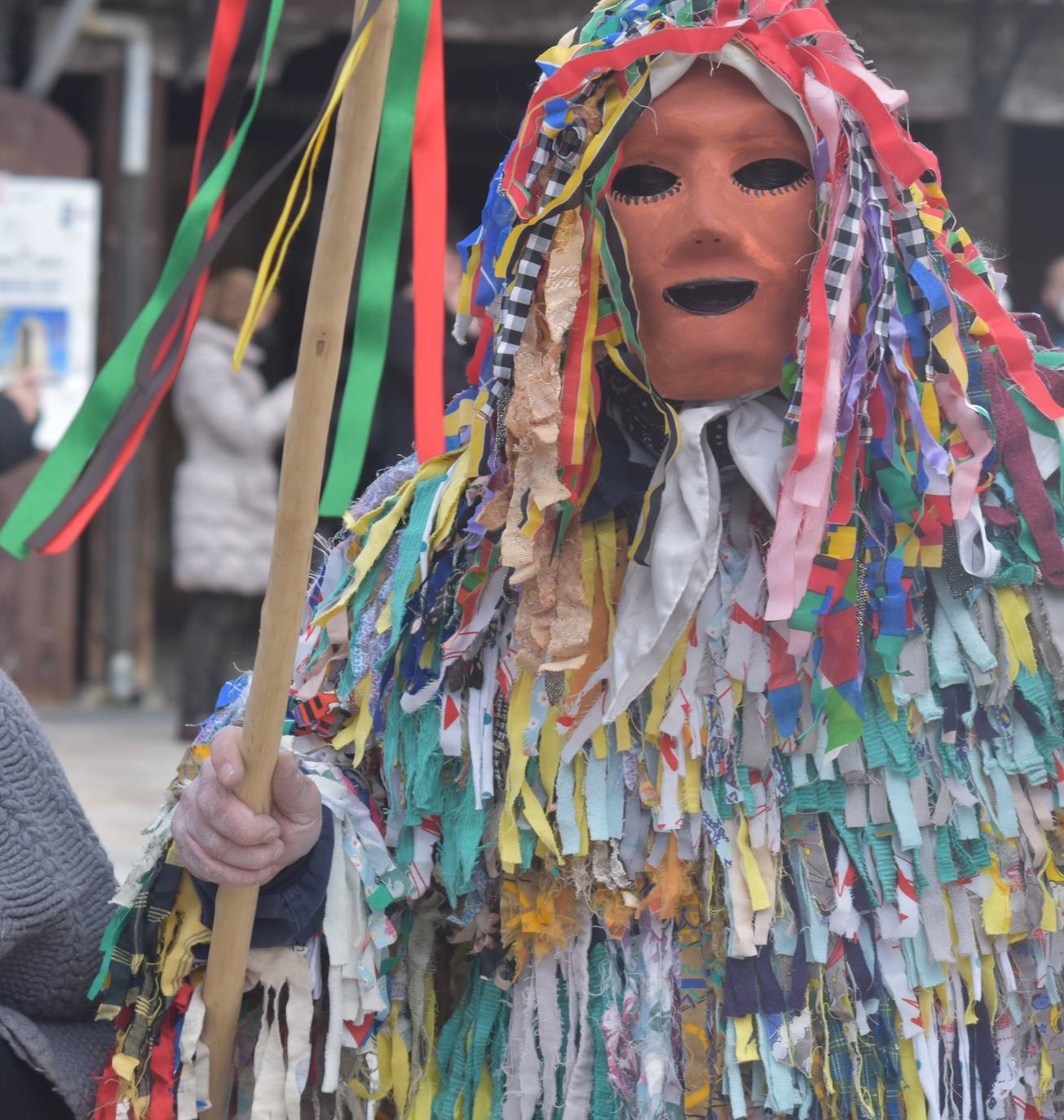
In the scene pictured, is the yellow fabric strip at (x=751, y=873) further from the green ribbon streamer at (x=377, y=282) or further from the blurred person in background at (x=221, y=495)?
the blurred person in background at (x=221, y=495)

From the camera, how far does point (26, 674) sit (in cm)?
618

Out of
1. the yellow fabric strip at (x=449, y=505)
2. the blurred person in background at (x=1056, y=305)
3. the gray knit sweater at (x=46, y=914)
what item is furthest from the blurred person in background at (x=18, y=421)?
the blurred person in background at (x=1056, y=305)

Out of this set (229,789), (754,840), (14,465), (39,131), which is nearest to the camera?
(229,789)

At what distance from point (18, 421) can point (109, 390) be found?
5.49 feet

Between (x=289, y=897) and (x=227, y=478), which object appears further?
(x=227, y=478)

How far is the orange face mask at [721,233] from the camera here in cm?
157

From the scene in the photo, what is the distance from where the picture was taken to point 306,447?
139cm

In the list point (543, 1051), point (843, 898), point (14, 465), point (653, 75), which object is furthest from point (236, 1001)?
point (14, 465)

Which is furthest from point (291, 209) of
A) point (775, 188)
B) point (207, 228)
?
point (775, 188)

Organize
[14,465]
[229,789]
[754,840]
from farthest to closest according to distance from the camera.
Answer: [14,465], [754,840], [229,789]

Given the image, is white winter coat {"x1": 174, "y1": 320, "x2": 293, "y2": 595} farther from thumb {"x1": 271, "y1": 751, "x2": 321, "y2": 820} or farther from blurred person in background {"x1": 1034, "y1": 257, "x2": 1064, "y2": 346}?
thumb {"x1": 271, "y1": 751, "x2": 321, "y2": 820}

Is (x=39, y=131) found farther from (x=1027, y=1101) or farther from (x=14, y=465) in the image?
(x=1027, y=1101)

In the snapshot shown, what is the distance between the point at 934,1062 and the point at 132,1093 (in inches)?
30.5

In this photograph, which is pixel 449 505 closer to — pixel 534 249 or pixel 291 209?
pixel 534 249
